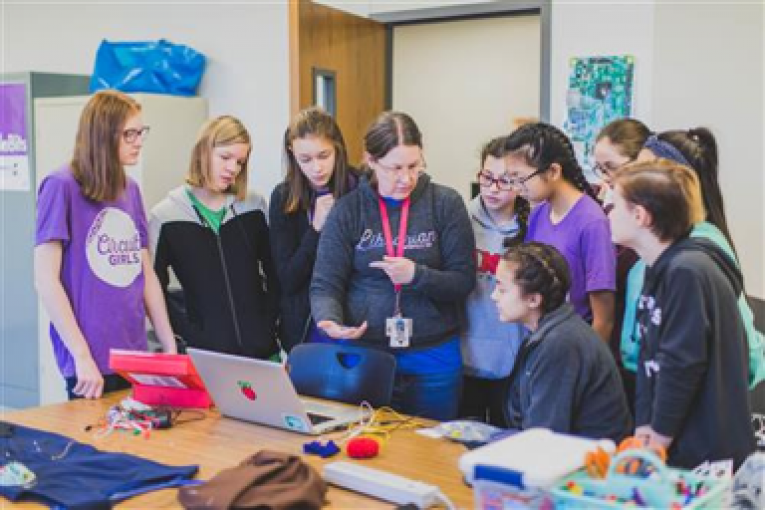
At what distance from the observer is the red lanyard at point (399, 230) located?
261 cm

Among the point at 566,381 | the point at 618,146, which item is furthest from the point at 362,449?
the point at 618,146

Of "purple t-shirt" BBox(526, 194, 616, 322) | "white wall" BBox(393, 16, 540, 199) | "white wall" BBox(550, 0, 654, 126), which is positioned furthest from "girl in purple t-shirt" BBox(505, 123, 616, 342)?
"white wall" BBox(393, 16, 540, 199)

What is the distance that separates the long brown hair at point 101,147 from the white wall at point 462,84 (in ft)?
9.61

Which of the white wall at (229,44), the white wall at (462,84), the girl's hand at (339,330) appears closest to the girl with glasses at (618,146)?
the girl's hand at (339,330)

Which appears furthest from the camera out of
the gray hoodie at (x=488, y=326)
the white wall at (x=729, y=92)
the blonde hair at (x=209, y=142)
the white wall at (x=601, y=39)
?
the white wall at (x=601, y=39)

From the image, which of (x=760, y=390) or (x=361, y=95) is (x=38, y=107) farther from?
(x=760, y=390)

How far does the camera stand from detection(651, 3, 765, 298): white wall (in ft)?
11.9

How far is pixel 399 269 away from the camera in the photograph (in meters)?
2.50

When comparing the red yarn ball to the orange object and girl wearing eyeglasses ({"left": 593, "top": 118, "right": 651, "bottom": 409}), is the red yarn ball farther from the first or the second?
girl wearing eyeglasses ({"left": 593, "top": 118, "right": 651, "bottom": 409})

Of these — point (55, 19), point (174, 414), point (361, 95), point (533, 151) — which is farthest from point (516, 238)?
point (55, 19)

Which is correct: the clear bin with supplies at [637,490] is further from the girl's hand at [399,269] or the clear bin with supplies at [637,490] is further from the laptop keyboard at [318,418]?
the girl's hand at [399,269]

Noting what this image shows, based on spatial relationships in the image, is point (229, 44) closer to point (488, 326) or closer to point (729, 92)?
point (729, 92)

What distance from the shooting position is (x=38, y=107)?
180 inches

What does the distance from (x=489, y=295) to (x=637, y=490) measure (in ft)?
4.24
